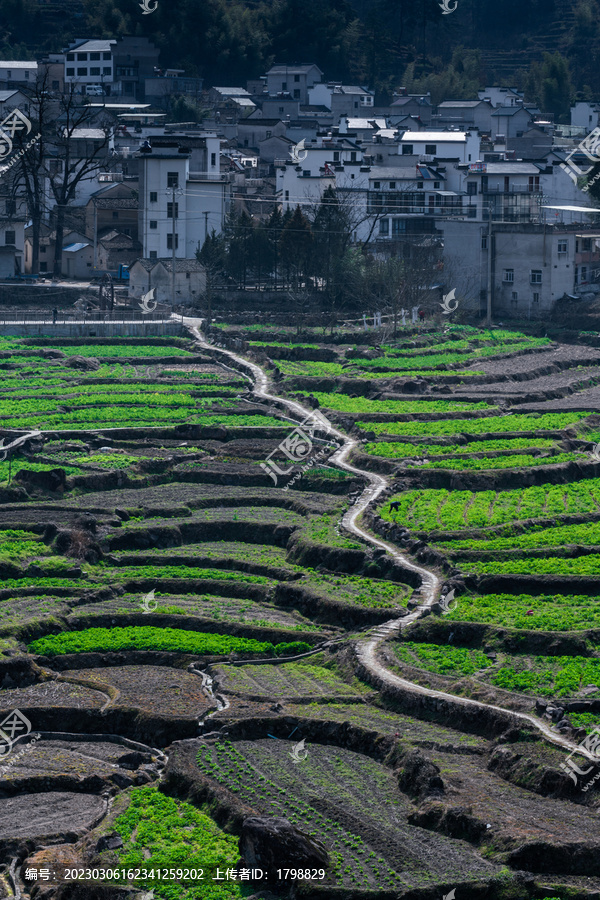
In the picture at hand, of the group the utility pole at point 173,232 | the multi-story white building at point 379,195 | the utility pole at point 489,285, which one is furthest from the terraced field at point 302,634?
the multi-story white building at point 379,195

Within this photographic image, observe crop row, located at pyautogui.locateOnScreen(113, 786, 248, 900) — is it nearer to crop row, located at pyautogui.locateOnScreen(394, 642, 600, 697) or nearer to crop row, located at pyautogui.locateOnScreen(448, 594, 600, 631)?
crop row, located at pyautogui.locateOnScreen(394, 642, 600, 697)

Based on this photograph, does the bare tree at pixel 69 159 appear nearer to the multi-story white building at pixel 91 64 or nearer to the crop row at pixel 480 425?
the multi-story white building at pixel 91 64

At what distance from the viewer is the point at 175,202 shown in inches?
4045

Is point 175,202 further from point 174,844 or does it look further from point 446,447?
point 174,844

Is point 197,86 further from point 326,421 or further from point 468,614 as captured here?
point 468,614

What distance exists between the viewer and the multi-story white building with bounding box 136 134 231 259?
10275cm

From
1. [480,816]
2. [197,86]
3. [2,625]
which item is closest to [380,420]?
[2,625]

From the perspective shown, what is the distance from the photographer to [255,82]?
475 ft

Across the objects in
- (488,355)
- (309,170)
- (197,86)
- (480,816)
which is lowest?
(480,816)

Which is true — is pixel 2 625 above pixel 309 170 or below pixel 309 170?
below

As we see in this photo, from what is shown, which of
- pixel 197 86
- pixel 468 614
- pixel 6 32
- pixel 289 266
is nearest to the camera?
pixel 468 614

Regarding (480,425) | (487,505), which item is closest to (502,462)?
(487,505)

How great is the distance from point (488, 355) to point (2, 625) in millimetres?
48050
